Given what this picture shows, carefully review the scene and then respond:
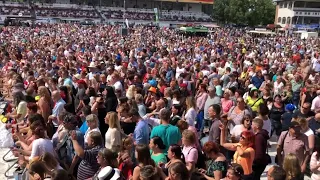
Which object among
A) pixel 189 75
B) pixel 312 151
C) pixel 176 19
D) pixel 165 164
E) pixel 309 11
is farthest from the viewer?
pixel 176 19

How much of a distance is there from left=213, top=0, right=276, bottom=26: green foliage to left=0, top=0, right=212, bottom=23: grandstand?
6.67 m

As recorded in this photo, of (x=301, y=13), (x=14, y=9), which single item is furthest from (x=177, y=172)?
(x=14, y=9)

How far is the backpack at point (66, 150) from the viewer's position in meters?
5.12

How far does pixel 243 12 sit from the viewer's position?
69.4 metres

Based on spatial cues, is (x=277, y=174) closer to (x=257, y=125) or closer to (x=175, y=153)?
(x=175, y=153)

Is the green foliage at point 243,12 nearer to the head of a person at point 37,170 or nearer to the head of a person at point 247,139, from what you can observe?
the head of a person at point 247,139

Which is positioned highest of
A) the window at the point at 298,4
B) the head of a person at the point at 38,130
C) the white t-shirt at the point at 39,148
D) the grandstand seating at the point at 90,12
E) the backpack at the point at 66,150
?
the window at the point at 298,4

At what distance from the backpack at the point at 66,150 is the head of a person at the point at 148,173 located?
157 cm

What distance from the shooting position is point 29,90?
7.62 m

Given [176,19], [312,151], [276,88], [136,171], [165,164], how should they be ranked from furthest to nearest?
1. [176,19]
2. [276,88]
3. [312,151]
4. [165,164]
5. [136,171]

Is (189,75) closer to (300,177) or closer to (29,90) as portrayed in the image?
(29,90)

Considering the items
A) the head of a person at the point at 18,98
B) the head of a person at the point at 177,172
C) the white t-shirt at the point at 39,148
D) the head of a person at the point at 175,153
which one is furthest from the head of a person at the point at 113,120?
the head of a person at the point at 18,98

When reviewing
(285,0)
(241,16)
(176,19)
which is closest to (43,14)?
(176,19)

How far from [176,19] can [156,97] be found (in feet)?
225
